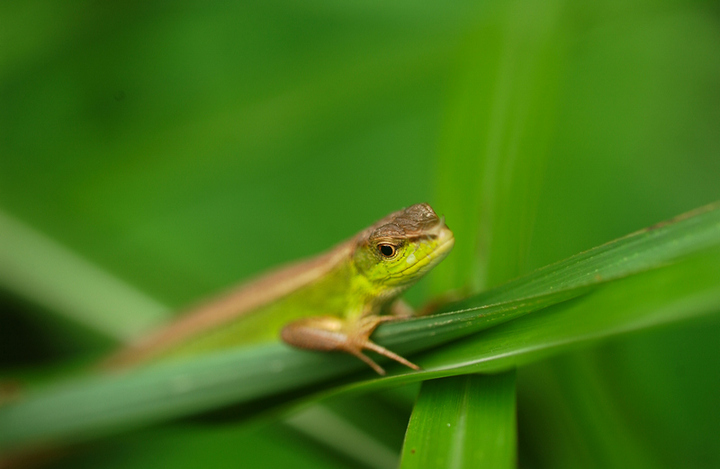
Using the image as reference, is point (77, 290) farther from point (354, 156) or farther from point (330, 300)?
point (354, 156)

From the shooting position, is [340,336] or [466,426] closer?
[466,426]

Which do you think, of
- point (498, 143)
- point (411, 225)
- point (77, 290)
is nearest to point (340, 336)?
point (411, 225)

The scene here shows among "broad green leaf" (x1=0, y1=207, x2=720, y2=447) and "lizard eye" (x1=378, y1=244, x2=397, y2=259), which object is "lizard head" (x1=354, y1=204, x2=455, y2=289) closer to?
"lizard eye" (x1=378, y1=244, x2=397, y2=259)

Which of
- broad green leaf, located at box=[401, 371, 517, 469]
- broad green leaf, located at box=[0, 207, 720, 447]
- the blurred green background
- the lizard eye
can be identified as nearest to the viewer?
broad green leaf, located at box=[0, 207, 720, 447]

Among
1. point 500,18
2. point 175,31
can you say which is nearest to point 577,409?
point 500,18

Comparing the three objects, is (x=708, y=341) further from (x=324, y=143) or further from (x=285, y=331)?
(x=324, y=143)

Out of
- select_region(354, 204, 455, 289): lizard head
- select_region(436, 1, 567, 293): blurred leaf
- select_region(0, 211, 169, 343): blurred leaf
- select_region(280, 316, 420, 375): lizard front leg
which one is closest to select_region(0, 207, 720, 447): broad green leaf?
select_region(280, 316, 420, 375): lizard front leg

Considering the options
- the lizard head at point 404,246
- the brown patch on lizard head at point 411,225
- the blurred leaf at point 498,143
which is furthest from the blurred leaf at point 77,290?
the blurred leaf at point 498,143
